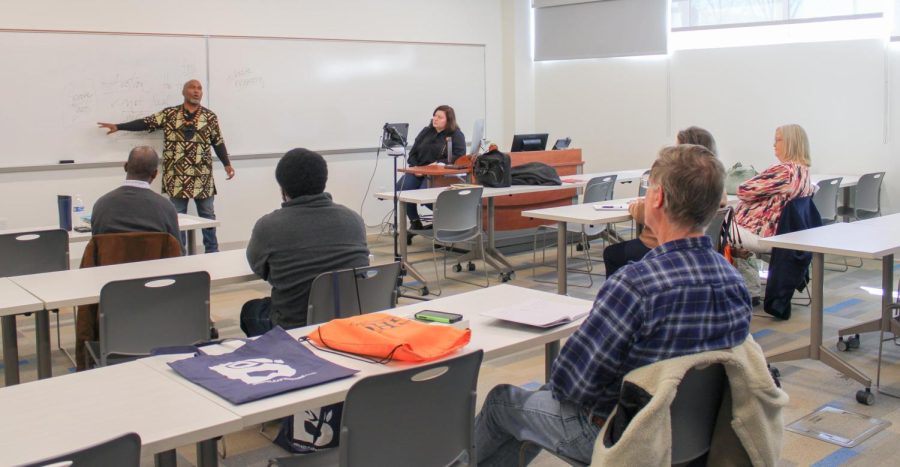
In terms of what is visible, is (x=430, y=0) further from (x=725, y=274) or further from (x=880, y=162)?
(x=725, y=274)

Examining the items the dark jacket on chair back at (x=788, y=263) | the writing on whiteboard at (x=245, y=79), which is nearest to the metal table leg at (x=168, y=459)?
the dark jacket on chair back at (x=788, y=263)

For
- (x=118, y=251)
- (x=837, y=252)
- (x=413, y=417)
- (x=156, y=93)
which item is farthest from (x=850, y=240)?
(x=156, y=93)

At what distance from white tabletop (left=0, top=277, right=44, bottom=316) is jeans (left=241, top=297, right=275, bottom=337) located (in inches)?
34.8

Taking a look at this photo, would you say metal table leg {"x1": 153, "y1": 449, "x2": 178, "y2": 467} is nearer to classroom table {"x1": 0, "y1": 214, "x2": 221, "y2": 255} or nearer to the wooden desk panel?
classroom table {"x1": 0, "y1": 214, "x2": 221, "y2": 255}

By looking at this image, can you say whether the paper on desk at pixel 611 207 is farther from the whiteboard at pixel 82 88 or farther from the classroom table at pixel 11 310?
the whiteboard at pixel 82 88

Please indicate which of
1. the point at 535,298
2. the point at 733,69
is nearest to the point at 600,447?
the point at 535,298

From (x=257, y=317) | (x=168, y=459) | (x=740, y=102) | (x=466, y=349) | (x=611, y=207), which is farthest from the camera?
(x=740, y=102)

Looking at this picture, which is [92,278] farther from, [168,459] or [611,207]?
[611,207]

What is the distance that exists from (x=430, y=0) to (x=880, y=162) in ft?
16.1

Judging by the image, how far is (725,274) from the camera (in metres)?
2.10

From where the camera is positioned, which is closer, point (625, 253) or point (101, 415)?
point (101, 415)

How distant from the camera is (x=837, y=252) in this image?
3.82 meters

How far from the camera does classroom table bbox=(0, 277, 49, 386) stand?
2965mm

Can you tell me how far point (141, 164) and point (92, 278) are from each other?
0.76m
